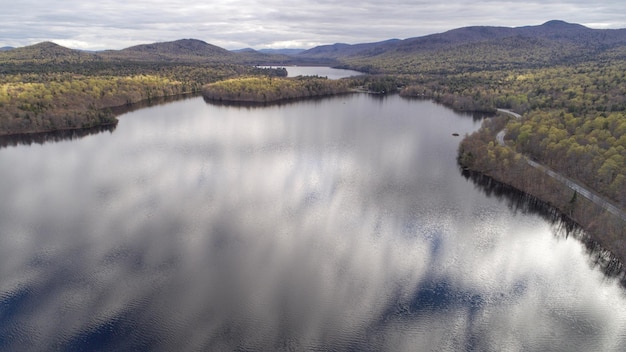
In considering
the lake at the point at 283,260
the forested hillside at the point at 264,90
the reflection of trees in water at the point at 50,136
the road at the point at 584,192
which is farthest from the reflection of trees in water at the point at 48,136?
the road at the point at 584,192

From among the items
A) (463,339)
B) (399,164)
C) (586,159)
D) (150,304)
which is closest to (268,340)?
(150,304)

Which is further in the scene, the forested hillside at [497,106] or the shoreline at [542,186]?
the forested hillside at [497,106]

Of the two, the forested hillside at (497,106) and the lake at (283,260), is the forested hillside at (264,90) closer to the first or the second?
the forested hillside at (497,106)

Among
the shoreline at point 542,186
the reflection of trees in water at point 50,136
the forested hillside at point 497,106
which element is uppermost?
the forested hillside at point 497,106

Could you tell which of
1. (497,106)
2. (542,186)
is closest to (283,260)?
(542,186)

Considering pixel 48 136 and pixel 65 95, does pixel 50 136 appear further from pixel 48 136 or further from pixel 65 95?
pixel 65 95

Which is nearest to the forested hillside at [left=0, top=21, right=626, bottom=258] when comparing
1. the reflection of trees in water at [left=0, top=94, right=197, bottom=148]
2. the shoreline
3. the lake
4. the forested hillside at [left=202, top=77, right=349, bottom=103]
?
the shoreline

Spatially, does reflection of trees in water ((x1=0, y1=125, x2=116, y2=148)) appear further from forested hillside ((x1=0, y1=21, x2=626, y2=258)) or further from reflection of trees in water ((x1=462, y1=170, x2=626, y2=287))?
reflection of trees in water ((x1=462, y1=170, x2=626, y2=287))

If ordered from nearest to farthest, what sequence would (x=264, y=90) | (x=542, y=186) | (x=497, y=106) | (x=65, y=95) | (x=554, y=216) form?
(x=554, y=216) < (x=542, y=186) < (x=65, y=95) < (x=497, y=106) < (x=264, y=90)
